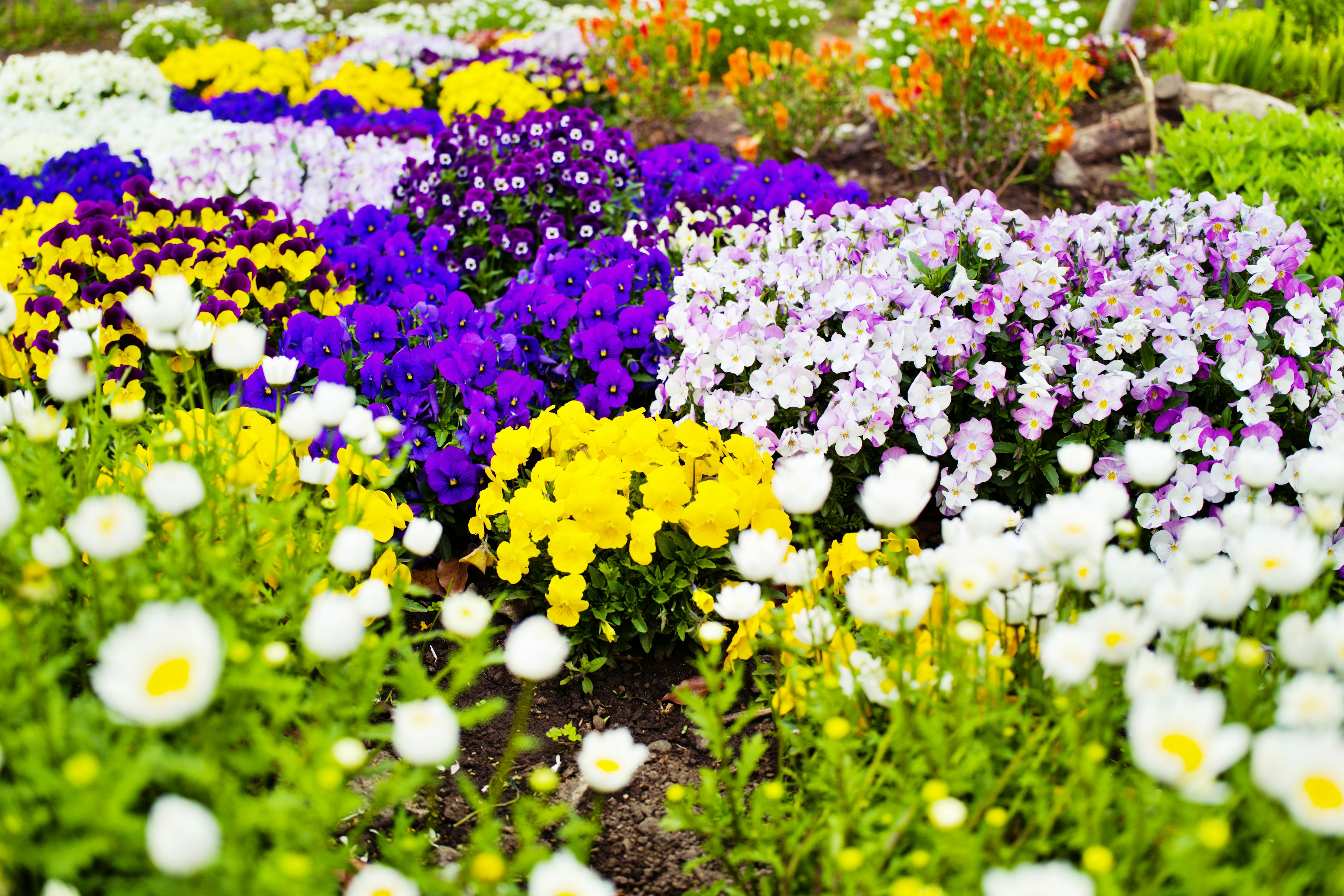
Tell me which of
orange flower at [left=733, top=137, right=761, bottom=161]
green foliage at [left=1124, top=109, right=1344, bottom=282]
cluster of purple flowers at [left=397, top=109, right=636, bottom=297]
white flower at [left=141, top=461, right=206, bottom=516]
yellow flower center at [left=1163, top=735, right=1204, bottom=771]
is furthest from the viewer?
orange flower at [left=733, top=137, right=761, bottom=161]

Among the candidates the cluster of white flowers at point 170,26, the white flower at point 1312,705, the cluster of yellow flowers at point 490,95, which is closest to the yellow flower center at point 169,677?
the white flower at point 1312,705

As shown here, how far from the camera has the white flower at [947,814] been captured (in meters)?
1.09

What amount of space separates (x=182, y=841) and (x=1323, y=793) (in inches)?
46.9

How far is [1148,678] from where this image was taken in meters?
1.13

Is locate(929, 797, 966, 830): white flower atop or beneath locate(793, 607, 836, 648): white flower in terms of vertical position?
atop

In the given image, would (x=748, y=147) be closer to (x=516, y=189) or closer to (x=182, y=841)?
(x=516, y=189)

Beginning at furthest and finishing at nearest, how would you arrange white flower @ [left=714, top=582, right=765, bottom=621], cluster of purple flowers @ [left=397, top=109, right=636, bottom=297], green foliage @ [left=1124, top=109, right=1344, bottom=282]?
cluster of purple flowers @ [left=397, top=109, right=636, bottom=297] < green foliage @ [left=1124, top=109, right=1344, bottom=282] < white flower @ [left=714, top=582, right=765, bottom=621]

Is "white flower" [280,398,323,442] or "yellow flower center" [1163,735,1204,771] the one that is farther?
"white flower" [280,398,323,442]

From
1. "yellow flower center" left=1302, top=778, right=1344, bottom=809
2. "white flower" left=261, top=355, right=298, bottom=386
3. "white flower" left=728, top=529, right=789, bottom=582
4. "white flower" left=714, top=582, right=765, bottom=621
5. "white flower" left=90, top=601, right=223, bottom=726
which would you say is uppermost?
"white flower" left=90, top=601, right=223, bottom=726

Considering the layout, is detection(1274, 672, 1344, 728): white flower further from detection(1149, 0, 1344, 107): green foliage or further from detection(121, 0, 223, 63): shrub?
detection(121, 0, 223, 63): shrub

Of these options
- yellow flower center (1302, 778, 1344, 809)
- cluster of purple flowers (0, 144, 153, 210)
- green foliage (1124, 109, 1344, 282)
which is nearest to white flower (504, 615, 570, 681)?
yellow flower center (1302, 778, 1344, 809)

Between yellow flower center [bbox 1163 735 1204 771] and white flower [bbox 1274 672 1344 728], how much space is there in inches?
7.6

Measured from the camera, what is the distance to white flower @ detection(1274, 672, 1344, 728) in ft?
3.60

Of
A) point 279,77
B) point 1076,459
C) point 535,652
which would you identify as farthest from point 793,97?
point 535,652
